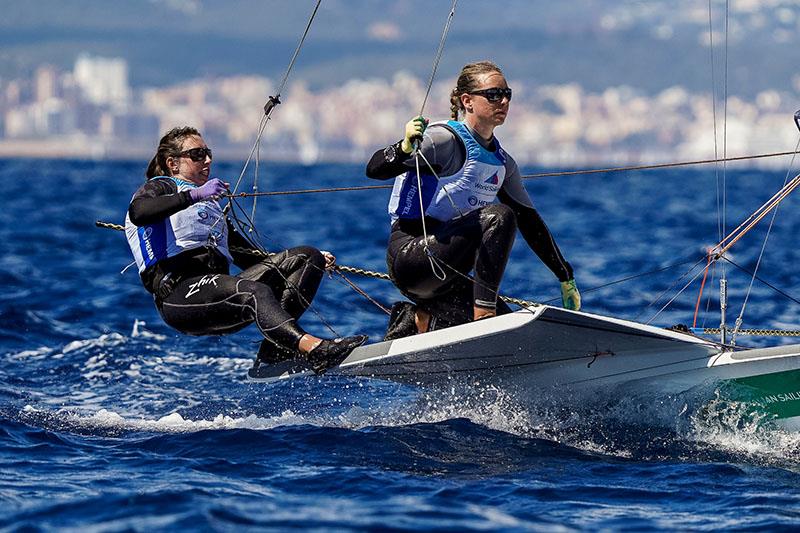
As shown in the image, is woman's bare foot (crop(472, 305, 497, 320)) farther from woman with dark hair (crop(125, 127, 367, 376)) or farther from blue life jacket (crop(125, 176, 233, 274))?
blue life jacket (crop(125, 176, 233, 274))

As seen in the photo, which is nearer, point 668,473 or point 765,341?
point 668,473

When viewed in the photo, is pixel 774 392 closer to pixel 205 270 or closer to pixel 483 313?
pixel 483 313

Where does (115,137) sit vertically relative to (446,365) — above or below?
above

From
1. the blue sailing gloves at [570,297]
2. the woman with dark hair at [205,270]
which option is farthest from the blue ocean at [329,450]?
the woman with dark hair at [205,270]

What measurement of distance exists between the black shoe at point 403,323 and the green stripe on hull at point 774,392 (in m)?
1.47

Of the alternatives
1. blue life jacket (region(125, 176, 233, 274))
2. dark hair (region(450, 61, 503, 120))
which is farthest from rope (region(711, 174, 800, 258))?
blue life jacket (region(125, 176, 233, 274))

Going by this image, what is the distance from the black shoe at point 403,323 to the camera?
603 cm

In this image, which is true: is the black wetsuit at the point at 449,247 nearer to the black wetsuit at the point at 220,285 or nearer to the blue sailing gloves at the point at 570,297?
the blue sailing gloves at the point at 570,297

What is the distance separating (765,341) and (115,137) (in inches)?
6842

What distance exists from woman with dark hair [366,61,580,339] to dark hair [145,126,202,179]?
1.07 metres

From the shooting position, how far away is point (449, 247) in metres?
5.61

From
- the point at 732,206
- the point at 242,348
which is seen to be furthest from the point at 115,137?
the point at 242,348

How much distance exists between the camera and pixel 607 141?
18425 cm

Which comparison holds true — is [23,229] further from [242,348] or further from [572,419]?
[572,419]
